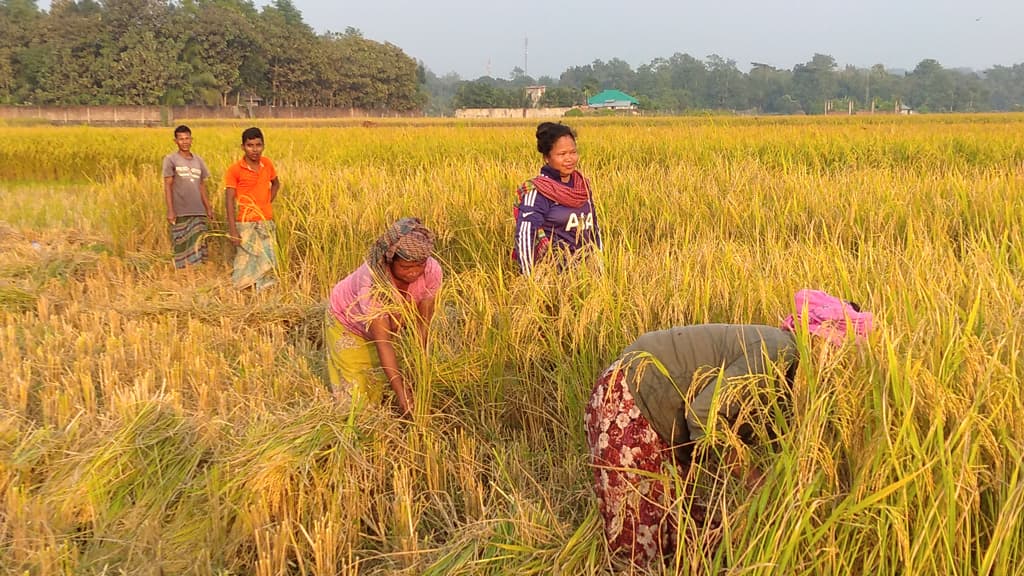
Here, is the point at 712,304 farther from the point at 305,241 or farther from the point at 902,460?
the point at 305,241

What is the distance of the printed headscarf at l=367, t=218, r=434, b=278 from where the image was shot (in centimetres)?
247

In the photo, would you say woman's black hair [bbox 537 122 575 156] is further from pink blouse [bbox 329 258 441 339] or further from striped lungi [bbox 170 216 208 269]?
striped lungi [bbox 170 216 208 269]

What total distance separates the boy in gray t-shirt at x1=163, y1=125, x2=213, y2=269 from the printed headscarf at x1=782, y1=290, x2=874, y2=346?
5072mm

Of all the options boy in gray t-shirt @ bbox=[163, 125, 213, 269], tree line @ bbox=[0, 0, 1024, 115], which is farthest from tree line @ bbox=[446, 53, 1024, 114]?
boy in gray t-shirt @ bbox=[163, 125, 213, 269]

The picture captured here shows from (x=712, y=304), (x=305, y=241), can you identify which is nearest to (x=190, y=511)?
(x=712, y=304)

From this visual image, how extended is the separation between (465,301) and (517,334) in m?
0.46

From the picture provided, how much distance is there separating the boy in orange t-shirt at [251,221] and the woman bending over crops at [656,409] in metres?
3.79

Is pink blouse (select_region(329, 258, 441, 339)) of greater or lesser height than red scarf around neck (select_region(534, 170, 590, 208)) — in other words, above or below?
below

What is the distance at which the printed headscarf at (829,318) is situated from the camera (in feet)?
5.39

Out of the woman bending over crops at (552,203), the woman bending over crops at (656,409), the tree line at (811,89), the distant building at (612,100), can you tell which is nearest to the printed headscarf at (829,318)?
the woman bending over crops at (656,409)

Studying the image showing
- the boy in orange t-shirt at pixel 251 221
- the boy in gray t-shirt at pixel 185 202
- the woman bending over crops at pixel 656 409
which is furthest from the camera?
the boy in gray t-shirt at pixel 185 202

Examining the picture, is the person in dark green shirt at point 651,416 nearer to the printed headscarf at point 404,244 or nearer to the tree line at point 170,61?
the printed headscarf at point 404,244

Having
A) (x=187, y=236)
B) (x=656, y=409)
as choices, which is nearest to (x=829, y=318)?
(x=656, y=409)

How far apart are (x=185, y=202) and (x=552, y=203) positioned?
365cm
